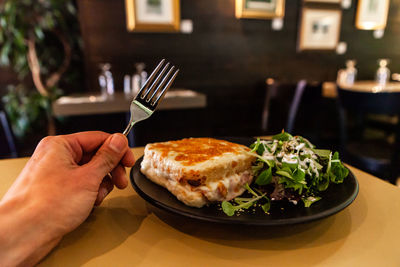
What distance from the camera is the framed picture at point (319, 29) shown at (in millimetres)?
3662

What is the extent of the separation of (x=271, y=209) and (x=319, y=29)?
380cm

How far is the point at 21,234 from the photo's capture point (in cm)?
50

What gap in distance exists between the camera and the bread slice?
66 cm

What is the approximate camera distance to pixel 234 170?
743 mm

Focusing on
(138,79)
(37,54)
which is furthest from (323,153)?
(37,54)

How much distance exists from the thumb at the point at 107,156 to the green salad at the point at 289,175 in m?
0.29

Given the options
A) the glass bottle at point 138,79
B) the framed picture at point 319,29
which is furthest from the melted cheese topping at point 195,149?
the framed picture at point 319,29

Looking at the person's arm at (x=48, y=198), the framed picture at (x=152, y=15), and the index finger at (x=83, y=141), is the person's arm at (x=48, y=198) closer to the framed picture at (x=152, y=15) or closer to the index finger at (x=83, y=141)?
the index finger at (x=83, y=141)

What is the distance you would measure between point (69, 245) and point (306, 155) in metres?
0.64

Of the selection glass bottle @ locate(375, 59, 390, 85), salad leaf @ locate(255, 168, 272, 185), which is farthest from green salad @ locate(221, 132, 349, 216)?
glass bottle @ locate(375, 59, 390, 85)

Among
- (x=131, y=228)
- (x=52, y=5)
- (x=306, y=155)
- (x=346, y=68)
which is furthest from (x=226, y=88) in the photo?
(x=131, y=228)

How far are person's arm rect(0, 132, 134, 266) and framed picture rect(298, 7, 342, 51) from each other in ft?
12.1

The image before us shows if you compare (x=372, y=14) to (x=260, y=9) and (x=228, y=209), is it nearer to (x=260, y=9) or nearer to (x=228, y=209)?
(x=260, y=9)

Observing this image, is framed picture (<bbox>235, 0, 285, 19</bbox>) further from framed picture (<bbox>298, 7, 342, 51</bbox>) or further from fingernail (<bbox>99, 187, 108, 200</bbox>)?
fingernail (<bbox>99, 187, 108, 200</bbox>)
